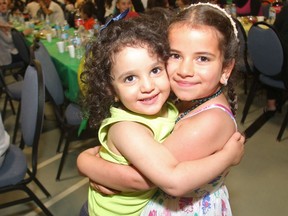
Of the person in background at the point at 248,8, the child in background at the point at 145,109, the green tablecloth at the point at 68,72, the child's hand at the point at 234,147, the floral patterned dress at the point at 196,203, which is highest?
the child in background at the point at 145,109

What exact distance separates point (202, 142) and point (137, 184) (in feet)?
0.72

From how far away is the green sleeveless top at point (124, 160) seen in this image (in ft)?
2.99

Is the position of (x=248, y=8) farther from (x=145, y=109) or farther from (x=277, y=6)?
(x=145, y=109)

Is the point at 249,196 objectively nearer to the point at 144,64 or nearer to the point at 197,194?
the point at 197,194

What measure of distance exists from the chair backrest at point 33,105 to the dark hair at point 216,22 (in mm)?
973

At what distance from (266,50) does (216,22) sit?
2153mm

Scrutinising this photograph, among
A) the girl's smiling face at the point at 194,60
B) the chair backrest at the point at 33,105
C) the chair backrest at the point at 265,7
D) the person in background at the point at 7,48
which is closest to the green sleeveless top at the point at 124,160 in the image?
the girl's smiling face at the point at 194,60

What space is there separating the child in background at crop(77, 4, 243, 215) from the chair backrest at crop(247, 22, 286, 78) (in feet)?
6.61

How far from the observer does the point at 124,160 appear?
93cm

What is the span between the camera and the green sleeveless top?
0.91 meters

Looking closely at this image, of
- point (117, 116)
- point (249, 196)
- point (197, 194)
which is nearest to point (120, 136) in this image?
point (117, 116)

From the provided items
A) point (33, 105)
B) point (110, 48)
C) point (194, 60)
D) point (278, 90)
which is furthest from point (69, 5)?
point (194, 60)

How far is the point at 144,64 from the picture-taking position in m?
0.86

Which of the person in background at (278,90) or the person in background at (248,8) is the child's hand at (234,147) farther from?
the person in background at (248,8)
